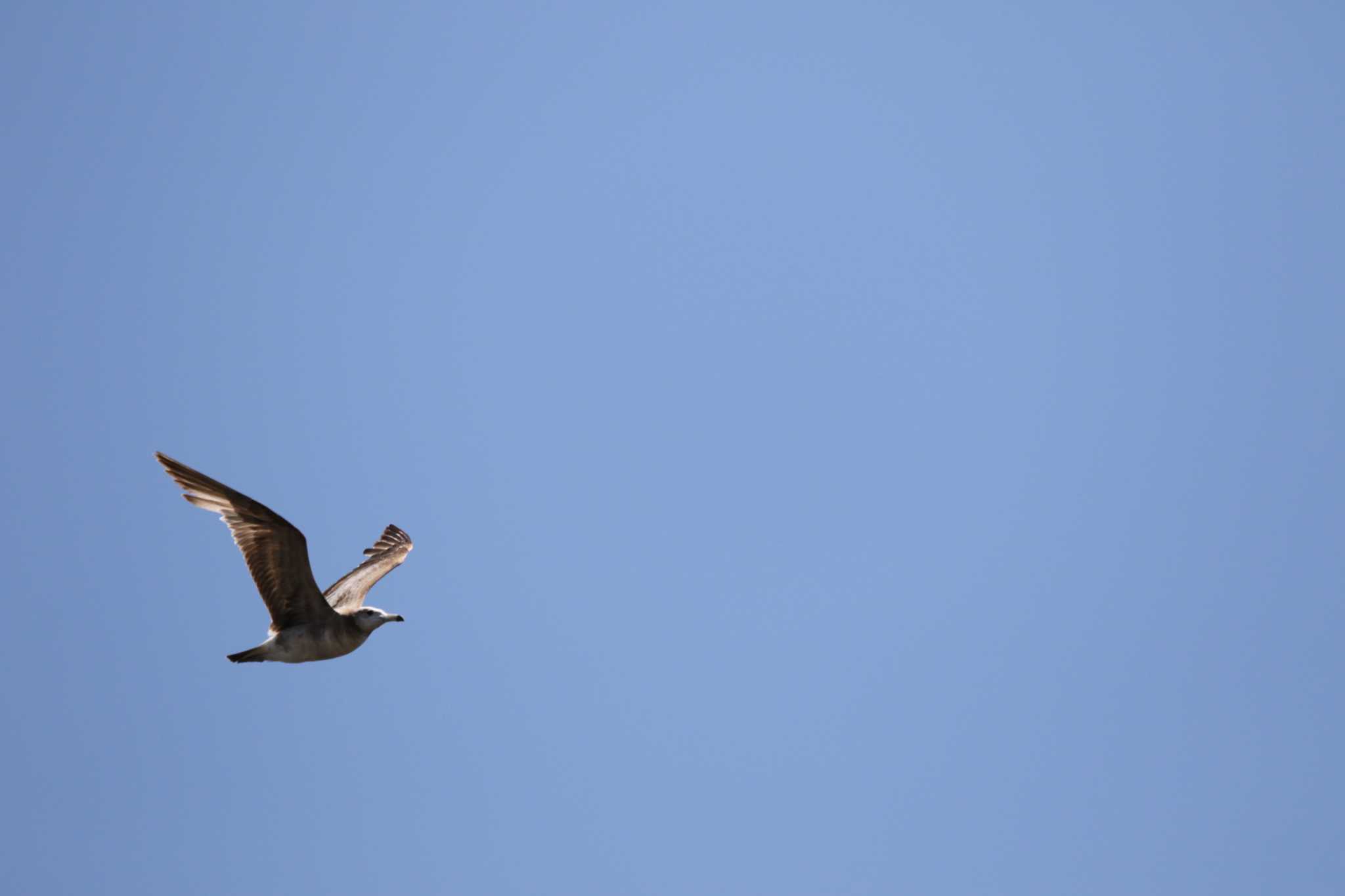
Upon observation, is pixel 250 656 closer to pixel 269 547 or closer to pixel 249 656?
pixel 249 656

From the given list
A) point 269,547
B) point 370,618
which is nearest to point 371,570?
point 370,618

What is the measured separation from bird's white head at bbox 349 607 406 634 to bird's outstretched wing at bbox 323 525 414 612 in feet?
5.65

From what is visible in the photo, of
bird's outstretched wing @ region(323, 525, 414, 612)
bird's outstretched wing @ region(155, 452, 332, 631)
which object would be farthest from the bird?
bird's outstretched wing @ region(323, 525, 414, 612)

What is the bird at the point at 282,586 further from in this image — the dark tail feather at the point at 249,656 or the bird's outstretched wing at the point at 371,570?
the bird's outstretched wing at the point at 371,570

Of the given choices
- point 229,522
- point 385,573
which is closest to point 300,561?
point 229,522

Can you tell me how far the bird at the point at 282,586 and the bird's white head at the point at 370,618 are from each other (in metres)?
0.01

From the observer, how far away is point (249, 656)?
2792 cm

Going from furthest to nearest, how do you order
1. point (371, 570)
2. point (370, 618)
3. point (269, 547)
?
point (371, 570) < point (370, 618) < point (269, 547)

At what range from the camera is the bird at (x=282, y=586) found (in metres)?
27.3

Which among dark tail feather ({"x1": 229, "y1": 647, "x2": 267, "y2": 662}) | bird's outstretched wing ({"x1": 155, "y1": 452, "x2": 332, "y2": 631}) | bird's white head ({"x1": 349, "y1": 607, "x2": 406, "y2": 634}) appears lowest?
dark tail feather ({"x1": 229, "y1": 647, "x2": 267, "y2": 662})

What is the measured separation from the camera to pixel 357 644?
2905 cm

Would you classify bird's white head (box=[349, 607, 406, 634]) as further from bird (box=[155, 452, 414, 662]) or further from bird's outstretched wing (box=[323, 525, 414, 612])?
→ bird's outstretched wing (box=[323, 525, 414, 612])

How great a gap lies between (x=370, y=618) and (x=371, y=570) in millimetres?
7463

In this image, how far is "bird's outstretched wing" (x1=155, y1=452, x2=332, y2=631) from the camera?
27.3 m
